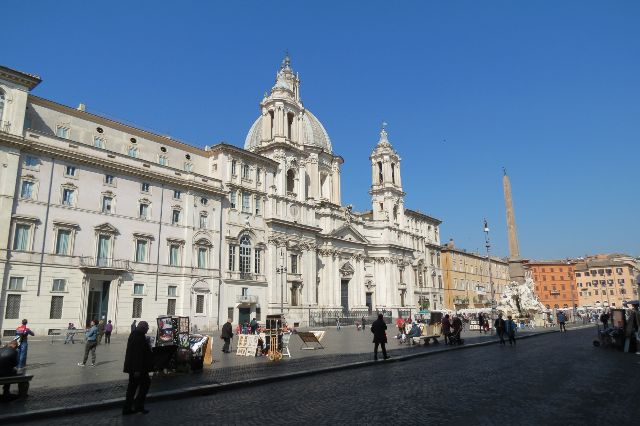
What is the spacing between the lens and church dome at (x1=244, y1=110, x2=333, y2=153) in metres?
59.7

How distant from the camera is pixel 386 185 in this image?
68688mm

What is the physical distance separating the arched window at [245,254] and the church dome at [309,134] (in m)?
16.9

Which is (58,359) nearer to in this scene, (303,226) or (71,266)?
(71,266)

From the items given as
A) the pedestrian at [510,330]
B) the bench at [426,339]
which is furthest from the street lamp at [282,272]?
the pedestrian at [510,330]

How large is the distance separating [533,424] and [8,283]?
3081 cm

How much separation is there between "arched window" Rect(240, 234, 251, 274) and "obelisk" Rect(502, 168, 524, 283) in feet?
79.8

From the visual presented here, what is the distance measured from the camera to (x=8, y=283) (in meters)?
28.5

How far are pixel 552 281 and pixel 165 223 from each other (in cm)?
10277

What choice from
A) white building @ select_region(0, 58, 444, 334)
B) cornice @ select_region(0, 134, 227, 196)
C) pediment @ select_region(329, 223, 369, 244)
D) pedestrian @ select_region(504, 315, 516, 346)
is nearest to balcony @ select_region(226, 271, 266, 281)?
white building @ select_region(0, 58, 444, 334)

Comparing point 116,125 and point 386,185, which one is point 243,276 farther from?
point 386,185

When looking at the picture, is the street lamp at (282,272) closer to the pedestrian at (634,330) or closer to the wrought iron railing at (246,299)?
the wrought iron railing at (246,299)

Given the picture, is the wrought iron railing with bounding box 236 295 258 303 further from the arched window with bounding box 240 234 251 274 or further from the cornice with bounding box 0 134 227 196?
the cornice with bounding box 0 134 227 196

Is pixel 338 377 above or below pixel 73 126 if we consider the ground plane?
below

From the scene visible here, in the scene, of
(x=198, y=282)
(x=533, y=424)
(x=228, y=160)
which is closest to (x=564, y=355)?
(x=533, y=424)
